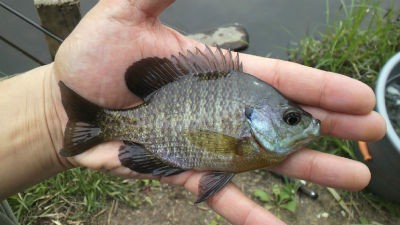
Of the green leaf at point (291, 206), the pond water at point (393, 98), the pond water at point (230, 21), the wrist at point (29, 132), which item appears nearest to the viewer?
the wrist at point (29, 132)

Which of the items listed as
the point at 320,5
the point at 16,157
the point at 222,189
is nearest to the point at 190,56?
the point at 222,189

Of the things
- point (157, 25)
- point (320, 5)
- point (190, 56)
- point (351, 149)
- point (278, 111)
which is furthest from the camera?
point (320, 5)

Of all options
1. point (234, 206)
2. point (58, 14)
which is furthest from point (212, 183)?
point (58, 14)

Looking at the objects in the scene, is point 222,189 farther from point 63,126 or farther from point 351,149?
point 351,149

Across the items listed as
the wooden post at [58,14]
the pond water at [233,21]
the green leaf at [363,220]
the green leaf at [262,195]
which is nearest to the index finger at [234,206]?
the green leaf at [262,195]

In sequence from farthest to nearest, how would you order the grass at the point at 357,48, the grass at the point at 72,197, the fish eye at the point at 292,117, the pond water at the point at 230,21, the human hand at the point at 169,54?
1. the pond water at the point at 230,21
2. the grass at the point at 357,48
3. the grass at the point at 72,197
4. the human hand at the point at 169,54
5. the fish eye at the point at 292,117

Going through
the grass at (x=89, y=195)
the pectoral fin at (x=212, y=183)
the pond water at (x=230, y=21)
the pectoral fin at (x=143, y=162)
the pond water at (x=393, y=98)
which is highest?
the pectoral fin at (x=143, y=162)

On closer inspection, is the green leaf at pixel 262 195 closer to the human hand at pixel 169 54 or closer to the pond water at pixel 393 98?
the human hand at pixel 169 54
